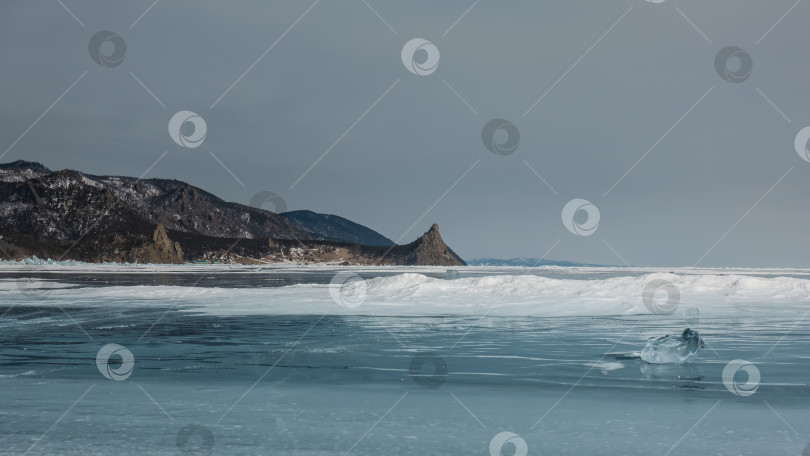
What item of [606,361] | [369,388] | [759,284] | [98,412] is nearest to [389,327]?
[606,361]

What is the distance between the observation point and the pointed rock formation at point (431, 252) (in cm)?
18325

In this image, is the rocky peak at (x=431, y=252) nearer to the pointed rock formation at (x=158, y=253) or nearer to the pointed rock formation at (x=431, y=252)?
the pointed rock formation at (x=431, y=252)

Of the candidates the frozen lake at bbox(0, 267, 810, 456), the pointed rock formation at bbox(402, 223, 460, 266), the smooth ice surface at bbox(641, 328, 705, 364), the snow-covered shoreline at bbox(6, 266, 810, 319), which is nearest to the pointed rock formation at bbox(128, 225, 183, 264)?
the pointed rock formation at bbox(402, 223, 460, 266)

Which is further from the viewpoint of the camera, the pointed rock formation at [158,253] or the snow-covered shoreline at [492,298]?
the pointed rock formation at [158,253]

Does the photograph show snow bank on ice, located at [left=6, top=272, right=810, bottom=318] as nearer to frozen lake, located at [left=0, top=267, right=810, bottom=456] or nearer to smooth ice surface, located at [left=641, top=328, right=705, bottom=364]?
frozen lake, located at [left=0, top=267, right=810, bottom=456]

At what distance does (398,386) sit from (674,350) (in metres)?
4.73

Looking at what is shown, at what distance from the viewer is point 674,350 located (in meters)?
10.9

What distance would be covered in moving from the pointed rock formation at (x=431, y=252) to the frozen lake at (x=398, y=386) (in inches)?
6449

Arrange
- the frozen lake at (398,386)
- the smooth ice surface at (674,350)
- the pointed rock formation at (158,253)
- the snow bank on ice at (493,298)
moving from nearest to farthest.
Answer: the frozen lake at (398,386) → the smooth ice surface at (674,350) → the snow bank on ice at (493,298) → the pointed rock formation at (158,253)

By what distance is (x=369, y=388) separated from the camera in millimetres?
8797

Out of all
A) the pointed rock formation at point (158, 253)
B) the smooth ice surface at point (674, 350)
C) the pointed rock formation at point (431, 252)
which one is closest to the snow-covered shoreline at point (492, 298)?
the smooth ice surface at point (674, 350)

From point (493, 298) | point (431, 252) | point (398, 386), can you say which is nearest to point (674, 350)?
point (398, 386)

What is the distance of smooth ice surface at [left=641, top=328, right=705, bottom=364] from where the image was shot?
10898 mm

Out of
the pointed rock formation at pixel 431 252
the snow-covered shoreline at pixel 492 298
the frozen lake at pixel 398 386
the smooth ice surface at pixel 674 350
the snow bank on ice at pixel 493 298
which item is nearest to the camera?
the frozen lake at pixel 398 386
